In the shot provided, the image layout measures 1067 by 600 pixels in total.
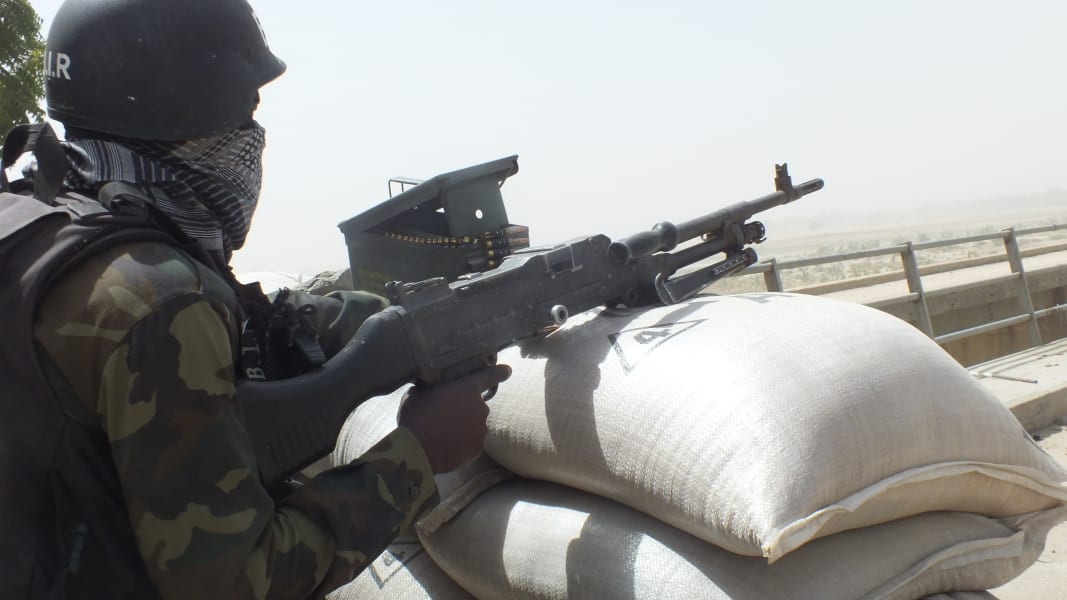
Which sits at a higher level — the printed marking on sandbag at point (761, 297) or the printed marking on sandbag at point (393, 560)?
the printed marking on sandbag at point (761, 297)

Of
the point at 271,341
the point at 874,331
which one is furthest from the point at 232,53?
the point at 874,331

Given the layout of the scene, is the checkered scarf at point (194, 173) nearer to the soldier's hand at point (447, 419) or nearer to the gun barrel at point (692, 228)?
the soldier's hand at point (447, 419)

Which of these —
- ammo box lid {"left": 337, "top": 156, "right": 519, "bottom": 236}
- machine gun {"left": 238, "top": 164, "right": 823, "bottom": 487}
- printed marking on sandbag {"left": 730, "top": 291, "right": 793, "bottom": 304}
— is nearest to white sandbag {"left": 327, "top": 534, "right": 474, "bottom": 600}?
machine gun {"left": 238, "top": 164, "right": 823, "bottom": 487}

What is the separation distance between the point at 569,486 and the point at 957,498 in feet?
2.56

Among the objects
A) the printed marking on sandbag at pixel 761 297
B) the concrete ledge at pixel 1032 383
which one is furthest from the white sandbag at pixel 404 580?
the concrete ledge at pixel 1032 383

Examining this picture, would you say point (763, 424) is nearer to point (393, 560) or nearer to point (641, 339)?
point (641, 339)

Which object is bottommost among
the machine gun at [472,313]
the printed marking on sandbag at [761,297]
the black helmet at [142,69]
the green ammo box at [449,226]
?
the printed marking on sandbag at [761,297]

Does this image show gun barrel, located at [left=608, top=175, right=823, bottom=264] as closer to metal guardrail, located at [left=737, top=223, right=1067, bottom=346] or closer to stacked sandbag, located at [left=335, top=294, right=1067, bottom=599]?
stacked sandbag, located at [left=335, top=294, right=1067, bottom=599]

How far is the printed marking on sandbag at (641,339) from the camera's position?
169cm

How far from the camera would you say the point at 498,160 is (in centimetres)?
226

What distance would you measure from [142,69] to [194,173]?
0.55 feet

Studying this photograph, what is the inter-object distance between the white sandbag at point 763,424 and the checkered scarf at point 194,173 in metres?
0.69

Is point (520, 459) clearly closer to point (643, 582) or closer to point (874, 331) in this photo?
point (643, 582)

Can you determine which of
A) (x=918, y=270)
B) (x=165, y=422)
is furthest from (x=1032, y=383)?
(x=165, y=422)
